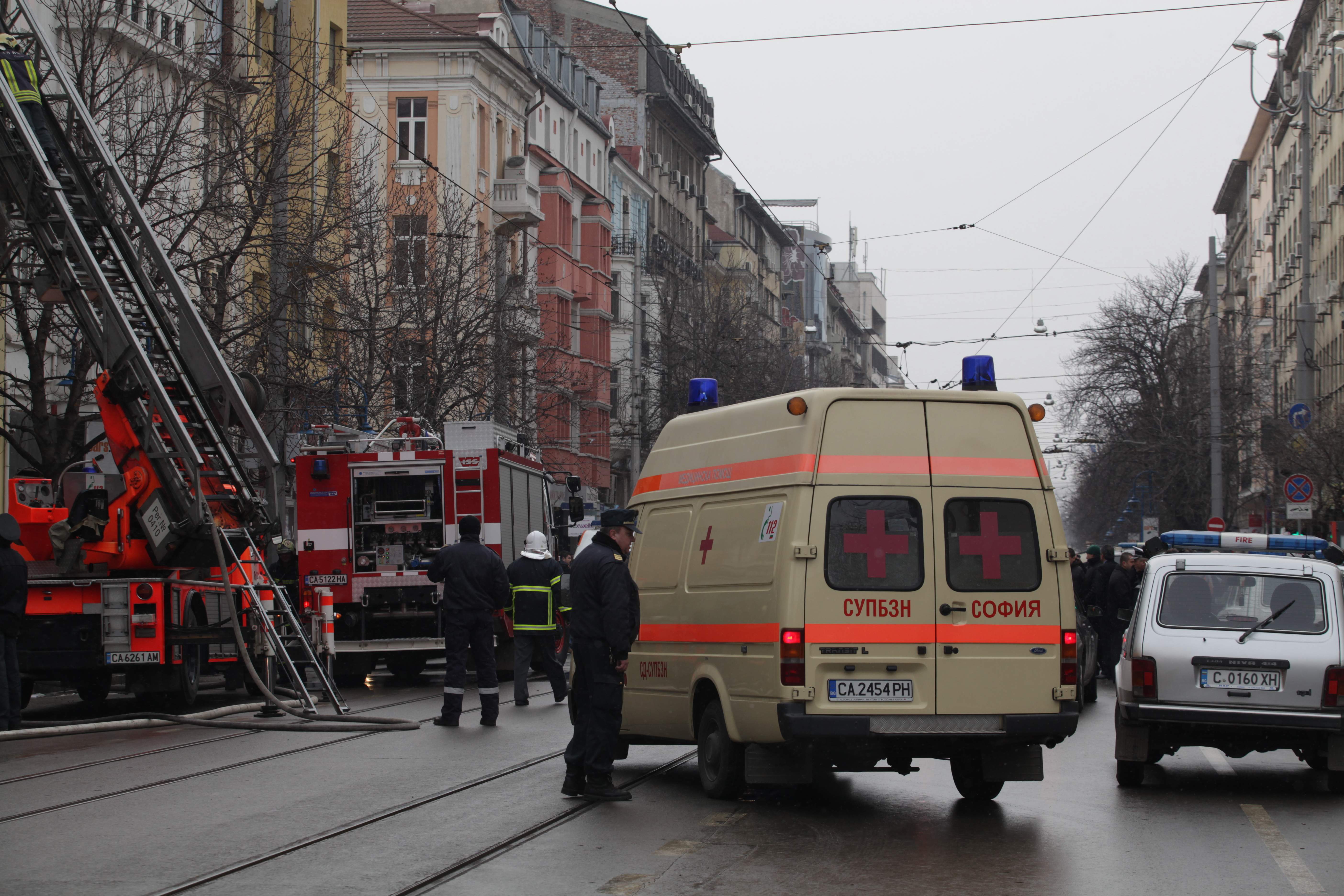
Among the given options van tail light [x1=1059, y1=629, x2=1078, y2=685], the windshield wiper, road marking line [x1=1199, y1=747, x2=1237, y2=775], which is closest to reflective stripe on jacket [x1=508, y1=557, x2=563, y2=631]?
road marking line [x1=1199, y1=747, x2=1237, y2=775]

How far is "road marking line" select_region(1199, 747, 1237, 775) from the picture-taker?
528 inches

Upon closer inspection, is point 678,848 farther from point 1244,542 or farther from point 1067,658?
point 1244,542

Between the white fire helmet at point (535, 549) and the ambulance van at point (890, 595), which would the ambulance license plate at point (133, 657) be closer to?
the white fire helmet at point (535, 549)

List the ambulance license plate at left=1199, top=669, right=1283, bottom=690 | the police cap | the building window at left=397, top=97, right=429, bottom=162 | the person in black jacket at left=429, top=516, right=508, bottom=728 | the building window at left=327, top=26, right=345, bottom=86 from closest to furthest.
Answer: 1. the police cap
2. the ambulance license plate at left=1199, top=669, right=1283, bottom=690
3. the person in black jacket at left=429, top=516, right=508, bottom=728
4. the building window at left=327, top=26, right=345, bottom=86
5. the building window at left=397, top=97, right=429, bottom=162

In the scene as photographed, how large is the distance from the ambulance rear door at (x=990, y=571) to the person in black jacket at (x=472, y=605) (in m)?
6.46

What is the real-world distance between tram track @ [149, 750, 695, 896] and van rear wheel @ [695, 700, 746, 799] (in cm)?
77

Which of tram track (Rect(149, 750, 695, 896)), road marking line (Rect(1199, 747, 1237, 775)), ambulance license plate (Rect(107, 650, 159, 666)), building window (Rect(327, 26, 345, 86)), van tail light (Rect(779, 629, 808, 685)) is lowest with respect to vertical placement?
road marking line (Rect(1199, 747, 1237, 775))

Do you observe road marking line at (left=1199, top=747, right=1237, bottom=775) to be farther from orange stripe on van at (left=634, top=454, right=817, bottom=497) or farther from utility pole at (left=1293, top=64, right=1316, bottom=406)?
utility pole at (left=1293, top=64, right=1316, bottom=406)

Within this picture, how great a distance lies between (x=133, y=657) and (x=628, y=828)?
8.07 m

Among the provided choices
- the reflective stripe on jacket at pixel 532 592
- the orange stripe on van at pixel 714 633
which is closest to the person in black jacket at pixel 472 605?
the reflective stripe on jacket at pixel 532 592

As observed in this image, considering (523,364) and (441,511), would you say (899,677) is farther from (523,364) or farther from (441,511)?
(523,364)

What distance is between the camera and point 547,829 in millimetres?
9625

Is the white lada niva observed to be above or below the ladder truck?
below

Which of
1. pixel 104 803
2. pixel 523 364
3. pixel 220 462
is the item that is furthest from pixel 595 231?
pixel 104 803
